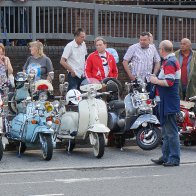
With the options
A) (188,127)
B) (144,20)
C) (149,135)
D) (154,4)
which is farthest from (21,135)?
(154,4)

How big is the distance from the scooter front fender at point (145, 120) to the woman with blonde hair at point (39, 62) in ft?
7.15

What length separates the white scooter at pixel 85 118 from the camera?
1451 cm

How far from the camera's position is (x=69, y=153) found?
49.4 feet

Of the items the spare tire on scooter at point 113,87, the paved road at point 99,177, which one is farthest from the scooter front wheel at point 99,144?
the spare tire on scooter at point 113,87

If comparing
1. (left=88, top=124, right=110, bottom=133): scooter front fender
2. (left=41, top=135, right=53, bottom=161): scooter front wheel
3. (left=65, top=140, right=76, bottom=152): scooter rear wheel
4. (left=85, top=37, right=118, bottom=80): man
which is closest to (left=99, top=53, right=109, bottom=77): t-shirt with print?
(left=85, top=37, right=118, bottom=80): man

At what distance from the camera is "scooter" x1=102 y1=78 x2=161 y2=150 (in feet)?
48.8

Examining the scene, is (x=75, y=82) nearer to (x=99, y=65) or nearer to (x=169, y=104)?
(x=99, y=65)

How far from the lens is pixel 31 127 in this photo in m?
14.3

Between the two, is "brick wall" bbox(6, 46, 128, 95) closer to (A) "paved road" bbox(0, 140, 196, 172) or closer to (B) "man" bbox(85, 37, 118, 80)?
(B) "man" bbox(85, 37, 118, 80)

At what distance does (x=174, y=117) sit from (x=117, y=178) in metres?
1.76

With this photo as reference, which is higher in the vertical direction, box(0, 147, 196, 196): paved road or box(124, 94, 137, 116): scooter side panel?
box(124, 94, 137, 116): scooter side panel

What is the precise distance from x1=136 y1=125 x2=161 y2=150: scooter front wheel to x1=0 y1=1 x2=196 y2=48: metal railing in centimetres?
694

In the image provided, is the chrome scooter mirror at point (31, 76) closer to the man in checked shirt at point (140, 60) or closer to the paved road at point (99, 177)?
the paved road at point (99, 177)

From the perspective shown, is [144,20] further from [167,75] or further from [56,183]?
[56,183]
